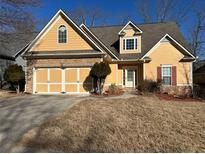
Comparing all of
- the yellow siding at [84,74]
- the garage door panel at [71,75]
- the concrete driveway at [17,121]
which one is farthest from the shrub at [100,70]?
the concrete driveway at [17,121]

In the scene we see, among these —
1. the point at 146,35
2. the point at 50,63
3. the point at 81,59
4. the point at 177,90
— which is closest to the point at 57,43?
the point at 50,63

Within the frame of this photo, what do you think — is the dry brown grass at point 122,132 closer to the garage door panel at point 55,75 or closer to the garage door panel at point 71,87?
the garage door panel at point 71,87

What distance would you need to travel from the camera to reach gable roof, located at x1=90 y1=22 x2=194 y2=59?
75.0 ft

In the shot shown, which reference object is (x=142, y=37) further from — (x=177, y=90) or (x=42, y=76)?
(x=42, y=76)

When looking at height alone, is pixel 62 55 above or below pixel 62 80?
above

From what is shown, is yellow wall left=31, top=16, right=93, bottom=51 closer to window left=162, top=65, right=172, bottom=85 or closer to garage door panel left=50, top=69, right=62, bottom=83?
garage door panel left=50, top=69, right=62, bottom=83

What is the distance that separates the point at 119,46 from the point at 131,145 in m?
17.4

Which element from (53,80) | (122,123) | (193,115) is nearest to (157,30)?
(53,80)

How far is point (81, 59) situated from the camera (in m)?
20.2

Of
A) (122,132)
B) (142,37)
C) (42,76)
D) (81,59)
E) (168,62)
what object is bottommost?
(122,132)

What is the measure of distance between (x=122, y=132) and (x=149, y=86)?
13525 millimetres

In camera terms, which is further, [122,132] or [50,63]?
[50,63]

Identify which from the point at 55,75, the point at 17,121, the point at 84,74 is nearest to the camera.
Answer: the point at 17,121

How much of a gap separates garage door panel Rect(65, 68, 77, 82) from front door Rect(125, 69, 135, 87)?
525 centimetres
